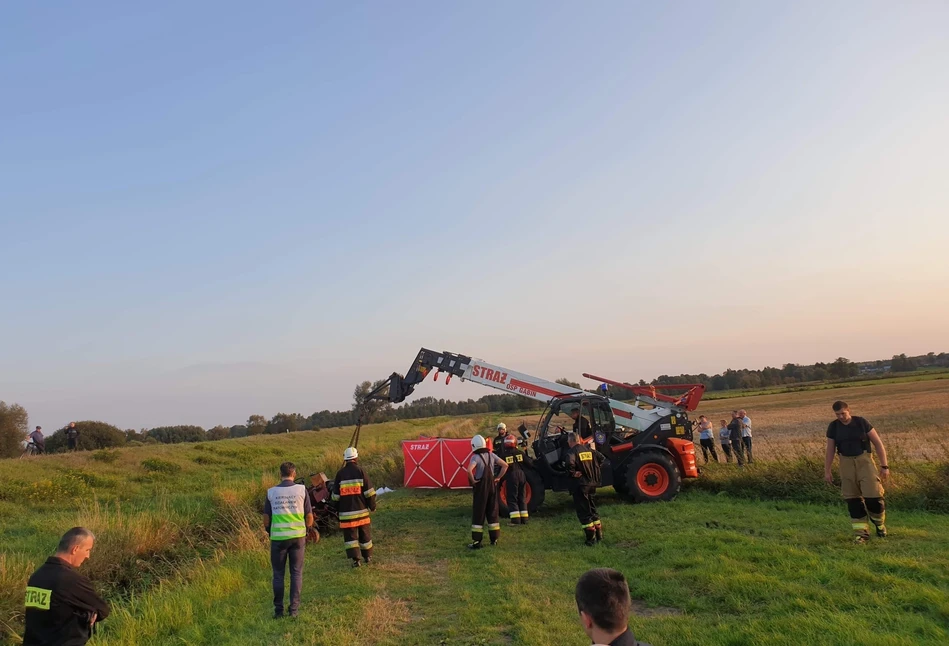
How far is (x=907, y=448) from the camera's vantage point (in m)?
17.3

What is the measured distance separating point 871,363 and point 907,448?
105679 millimetres

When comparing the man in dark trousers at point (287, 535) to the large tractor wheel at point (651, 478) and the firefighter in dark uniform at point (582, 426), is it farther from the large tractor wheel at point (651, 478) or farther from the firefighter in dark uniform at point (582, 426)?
the large tractor wheel at point (651, 478)

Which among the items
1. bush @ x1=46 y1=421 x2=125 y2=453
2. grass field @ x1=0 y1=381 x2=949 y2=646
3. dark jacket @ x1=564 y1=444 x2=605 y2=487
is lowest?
grass field @ x1=0 y1=381 x2=949 y2=646

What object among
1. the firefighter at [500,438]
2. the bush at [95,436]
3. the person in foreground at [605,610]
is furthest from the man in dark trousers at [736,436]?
the bush at [95,436]

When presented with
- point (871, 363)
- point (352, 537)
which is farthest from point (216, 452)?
point (871, 363)

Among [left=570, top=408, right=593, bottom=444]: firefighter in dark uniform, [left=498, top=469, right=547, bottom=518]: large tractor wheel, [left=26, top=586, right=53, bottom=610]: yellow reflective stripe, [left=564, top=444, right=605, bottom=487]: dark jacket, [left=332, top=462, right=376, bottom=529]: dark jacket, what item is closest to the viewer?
[left=26, top=586, right=53, bottom=610]: yellow reflective stripe

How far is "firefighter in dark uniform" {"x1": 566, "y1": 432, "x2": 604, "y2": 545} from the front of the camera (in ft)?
30.0

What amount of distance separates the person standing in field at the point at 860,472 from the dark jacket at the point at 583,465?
3280 millimetres

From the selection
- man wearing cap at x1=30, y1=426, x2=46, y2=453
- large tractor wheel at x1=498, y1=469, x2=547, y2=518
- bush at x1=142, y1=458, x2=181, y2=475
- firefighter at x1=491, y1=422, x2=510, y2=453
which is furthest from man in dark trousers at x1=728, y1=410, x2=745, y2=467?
man wearing cap at x1=30, y1=426, x2=46, y2=453

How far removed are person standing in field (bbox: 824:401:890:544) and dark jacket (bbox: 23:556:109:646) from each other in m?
8.50

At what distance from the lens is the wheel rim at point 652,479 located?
12.4 meters

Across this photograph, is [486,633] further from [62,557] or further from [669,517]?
[669,517]

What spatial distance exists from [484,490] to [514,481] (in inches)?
47.4

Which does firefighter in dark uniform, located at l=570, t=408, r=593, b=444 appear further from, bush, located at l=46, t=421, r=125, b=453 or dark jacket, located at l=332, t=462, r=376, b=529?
bush, located at l=46, t=421, r=125, b=453
